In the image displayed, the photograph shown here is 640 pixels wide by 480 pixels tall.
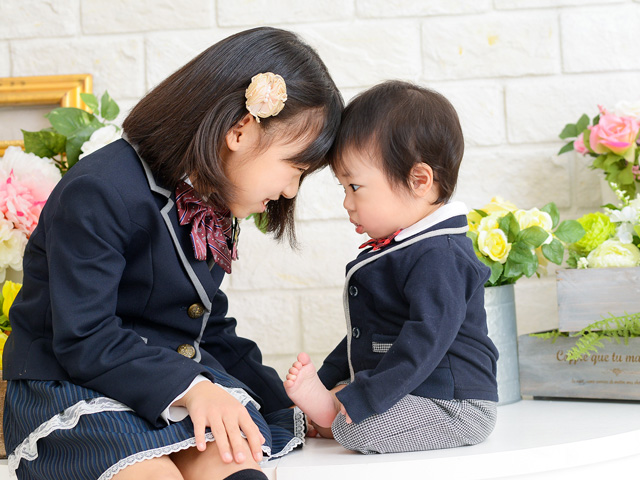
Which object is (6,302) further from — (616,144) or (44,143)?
(616,144)

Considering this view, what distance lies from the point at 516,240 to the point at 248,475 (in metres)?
0.58

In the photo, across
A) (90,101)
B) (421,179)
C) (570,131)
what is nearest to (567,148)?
(570,131)

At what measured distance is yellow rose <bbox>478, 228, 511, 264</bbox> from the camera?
3.60 ft

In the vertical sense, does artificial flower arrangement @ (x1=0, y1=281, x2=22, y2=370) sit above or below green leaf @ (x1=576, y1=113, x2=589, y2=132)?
below

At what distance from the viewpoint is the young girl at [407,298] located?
0.84 m

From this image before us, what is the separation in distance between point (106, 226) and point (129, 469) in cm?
27

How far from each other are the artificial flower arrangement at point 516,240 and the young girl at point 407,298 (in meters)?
0.17

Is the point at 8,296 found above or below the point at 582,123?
below

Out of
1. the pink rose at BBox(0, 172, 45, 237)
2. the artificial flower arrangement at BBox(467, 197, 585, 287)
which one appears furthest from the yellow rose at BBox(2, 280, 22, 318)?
the artificial flower arrangement at BBox(467, 197, 585, 287)

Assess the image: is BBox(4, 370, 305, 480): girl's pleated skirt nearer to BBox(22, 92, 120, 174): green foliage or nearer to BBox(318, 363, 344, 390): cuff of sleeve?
BBox(318, 363, 344, 390): cuff of sleeve

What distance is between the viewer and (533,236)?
1.10 m

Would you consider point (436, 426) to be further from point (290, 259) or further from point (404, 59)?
point (404, 59)

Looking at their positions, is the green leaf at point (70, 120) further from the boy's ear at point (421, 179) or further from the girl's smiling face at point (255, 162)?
the boy's ear at point (421, 179)

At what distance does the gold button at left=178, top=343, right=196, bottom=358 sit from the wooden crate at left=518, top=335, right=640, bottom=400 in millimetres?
535
